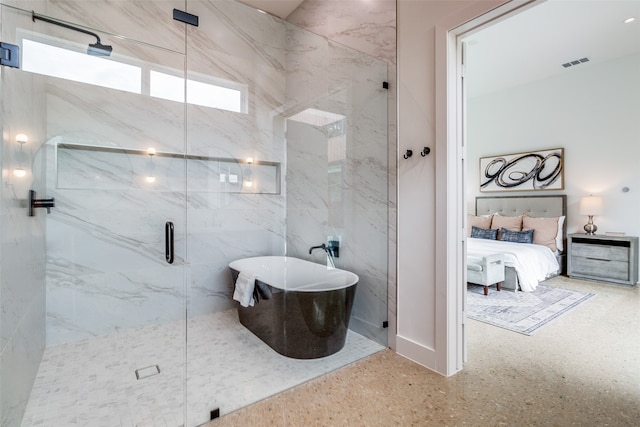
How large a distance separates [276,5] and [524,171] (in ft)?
16.2

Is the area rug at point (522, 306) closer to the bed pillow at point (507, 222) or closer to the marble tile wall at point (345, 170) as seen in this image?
the bed pillow at point (507, 222)

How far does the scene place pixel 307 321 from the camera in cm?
228

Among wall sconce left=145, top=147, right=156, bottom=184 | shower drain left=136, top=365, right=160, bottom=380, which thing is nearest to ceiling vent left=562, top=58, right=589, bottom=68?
wall sconce left=145, top=147, right=156, bottom=184

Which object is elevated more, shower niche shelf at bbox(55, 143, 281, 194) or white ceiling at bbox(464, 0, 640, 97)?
white ceiling at bbox(464, 0, 640, 97)

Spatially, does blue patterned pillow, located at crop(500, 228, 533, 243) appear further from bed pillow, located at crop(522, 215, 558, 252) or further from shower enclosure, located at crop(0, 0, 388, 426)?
shower enclosure, located at crop(0, 0, 388, 426)

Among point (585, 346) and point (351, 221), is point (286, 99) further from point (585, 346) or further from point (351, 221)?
point (585, 346)

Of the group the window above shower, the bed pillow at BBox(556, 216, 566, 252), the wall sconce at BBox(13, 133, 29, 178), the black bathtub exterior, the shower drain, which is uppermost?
the window above shower

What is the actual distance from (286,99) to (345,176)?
3.77ft

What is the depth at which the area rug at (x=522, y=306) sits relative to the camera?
120 inches

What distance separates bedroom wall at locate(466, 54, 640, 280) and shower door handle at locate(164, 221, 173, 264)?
579 cm

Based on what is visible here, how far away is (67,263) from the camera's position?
8.08 feet

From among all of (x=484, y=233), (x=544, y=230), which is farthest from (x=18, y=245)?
(x=544, y=230)

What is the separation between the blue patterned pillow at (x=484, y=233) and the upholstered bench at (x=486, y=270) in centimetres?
157

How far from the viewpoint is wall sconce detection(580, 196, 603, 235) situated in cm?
462
